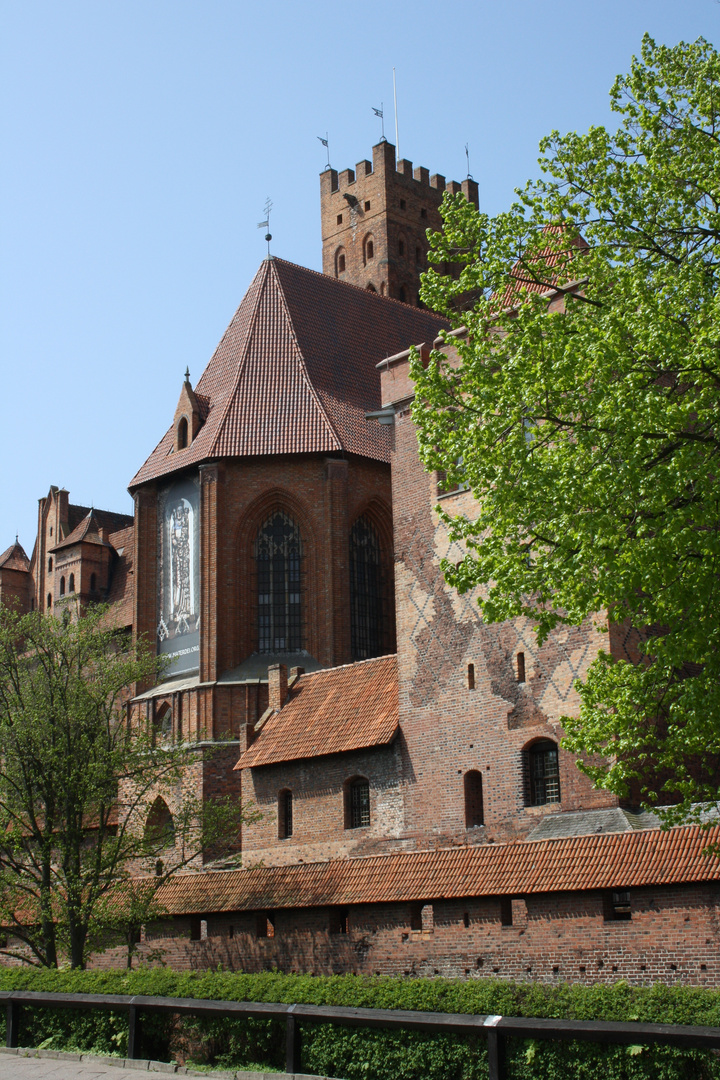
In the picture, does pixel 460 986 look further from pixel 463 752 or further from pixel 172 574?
pixel 172 574

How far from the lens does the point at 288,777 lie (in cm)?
2808

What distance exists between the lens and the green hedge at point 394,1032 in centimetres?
1296

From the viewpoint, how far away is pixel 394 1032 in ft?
47.3

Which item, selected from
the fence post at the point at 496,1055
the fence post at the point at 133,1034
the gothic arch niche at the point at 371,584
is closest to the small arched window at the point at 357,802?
the gothic arch niche at the point at 371,584

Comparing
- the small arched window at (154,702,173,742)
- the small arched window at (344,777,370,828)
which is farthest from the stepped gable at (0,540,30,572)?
the small arched window at (344,777,370,828)

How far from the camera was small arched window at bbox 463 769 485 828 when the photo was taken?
2433 cm

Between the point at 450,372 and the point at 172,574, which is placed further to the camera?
the point at 172,574

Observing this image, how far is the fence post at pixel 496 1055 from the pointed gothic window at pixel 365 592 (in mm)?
22221

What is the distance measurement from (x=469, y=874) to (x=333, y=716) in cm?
748

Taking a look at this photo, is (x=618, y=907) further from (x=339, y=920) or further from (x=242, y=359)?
(x=242, y=359)

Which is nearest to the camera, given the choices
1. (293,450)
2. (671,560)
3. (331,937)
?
(671,560)

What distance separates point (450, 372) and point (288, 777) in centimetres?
1343

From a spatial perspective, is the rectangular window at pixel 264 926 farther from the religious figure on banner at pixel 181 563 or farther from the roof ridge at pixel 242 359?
the roof ridge at pixel 242 359

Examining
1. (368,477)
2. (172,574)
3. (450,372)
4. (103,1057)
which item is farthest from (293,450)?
(103,1057)
